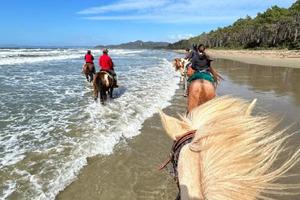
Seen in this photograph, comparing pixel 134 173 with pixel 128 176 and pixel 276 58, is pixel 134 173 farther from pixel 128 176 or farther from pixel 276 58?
pixel 276 58

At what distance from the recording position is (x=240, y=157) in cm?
146

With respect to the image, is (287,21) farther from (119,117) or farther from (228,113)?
(228,113)

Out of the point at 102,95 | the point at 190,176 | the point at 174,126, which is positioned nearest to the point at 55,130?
the point at 102,95

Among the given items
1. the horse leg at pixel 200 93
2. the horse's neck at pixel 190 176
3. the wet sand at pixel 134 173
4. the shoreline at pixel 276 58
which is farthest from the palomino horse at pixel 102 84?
the shoreline at pixel 276 58

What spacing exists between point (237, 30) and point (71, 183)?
321 ft

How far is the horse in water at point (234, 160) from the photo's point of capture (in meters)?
1.42

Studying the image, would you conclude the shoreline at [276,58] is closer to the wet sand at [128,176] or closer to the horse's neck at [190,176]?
the wet sand at [128,176]

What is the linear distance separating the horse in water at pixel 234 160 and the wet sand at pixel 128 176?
3616 millimetres

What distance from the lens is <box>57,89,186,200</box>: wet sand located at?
16.9 feet

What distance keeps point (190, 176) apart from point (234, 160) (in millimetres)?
225

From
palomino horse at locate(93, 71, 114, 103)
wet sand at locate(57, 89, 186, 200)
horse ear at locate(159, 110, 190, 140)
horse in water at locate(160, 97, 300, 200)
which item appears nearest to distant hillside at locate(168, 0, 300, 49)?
palomino horse at locate(93, 71, 114, 103)

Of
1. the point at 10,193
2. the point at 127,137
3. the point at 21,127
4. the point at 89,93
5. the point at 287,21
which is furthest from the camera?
the point at 287,21

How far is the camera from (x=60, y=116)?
9.95 m

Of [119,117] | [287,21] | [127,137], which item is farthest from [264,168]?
Answer: [287,21]
